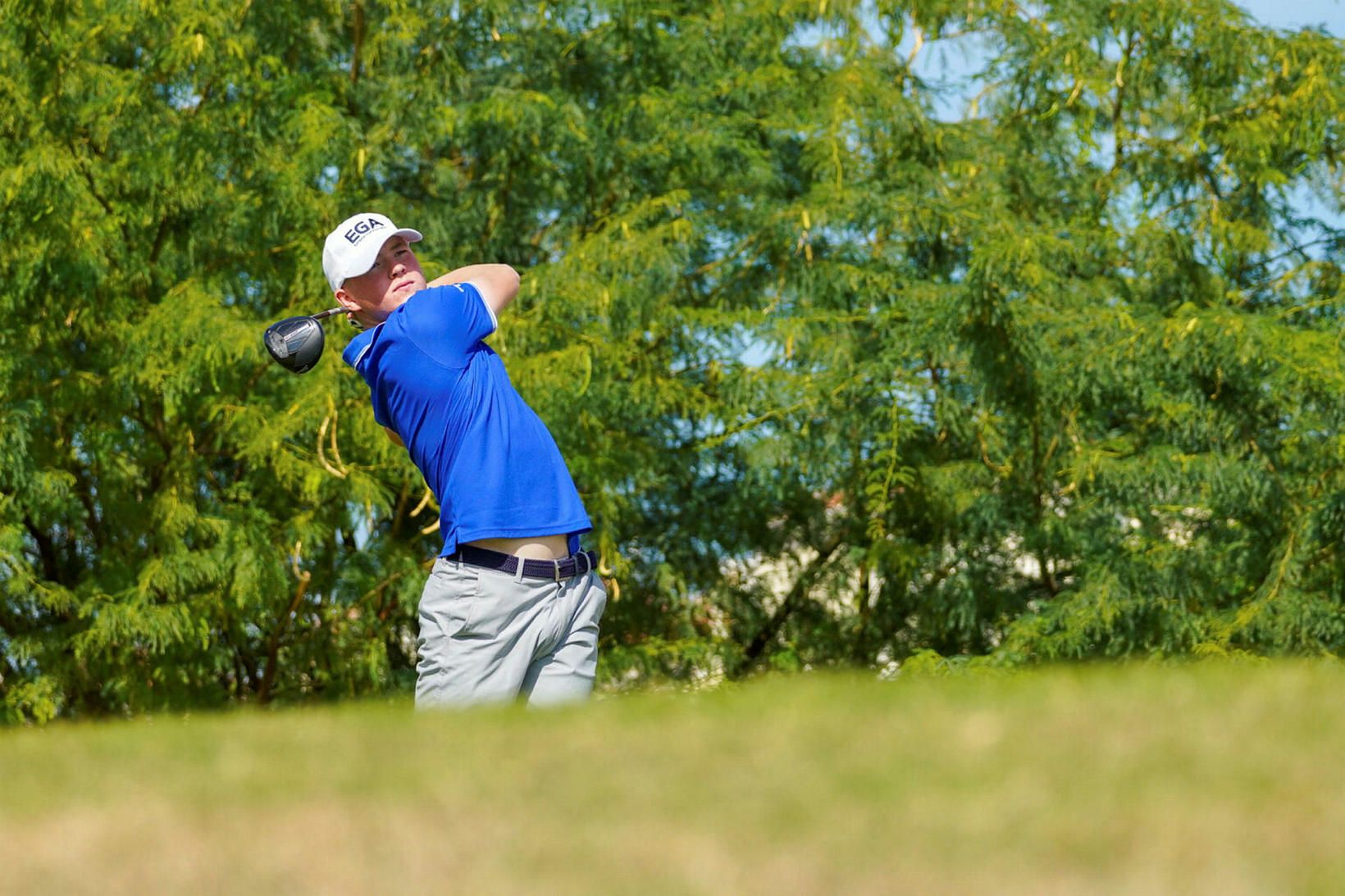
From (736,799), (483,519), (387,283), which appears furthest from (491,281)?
(736,799)

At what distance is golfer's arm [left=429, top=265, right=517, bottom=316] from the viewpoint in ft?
16.1

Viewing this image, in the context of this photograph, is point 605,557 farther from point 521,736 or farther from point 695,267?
point 521,736

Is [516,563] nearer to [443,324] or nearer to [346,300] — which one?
[443,324]

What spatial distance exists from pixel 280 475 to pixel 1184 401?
16.4 ft

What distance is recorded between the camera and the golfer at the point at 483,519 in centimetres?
462

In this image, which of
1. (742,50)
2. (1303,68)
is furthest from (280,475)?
(1303,68)

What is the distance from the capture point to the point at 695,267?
10.8 m

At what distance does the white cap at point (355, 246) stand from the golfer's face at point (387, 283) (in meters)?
0.06

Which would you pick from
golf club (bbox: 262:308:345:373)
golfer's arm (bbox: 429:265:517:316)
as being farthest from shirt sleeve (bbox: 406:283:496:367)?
golf club (bbox: 262:308:345:373)

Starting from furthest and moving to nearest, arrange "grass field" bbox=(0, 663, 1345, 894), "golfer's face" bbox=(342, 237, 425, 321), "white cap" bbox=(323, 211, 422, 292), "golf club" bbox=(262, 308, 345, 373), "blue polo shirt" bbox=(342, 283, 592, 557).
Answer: "golf club" bbox=(262, 308, 345, 373) → "golfer's face" bbox=(342, 237, 425, 321) → "white cap" bbox=(323, 211, 422, 292) → "blue polo shirt" bbox=(342, 283, 592, 557) → "grass field" bbox=(0, 663, 1345, 894)

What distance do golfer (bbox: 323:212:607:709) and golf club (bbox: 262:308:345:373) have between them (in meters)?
0.67

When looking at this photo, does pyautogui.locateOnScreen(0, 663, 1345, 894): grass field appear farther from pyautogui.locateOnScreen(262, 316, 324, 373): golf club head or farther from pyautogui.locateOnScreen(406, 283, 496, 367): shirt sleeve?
pyautogui.locateOnScreen(262, 316, 324, 373): golf club head

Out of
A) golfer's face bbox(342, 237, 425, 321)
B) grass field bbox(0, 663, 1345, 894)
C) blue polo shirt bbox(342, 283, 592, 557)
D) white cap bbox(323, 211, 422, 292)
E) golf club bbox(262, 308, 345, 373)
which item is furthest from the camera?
golf club bbox(262, 308, 345, 373)

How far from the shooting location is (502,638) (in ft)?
15.3
